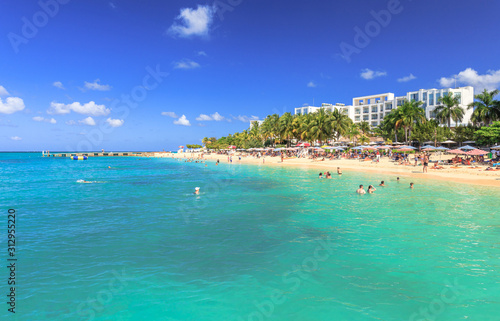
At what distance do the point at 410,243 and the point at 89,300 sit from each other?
9.45 metres

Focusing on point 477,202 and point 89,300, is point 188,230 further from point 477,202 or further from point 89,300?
point 477,202

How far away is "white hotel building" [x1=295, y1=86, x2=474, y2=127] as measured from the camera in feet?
262

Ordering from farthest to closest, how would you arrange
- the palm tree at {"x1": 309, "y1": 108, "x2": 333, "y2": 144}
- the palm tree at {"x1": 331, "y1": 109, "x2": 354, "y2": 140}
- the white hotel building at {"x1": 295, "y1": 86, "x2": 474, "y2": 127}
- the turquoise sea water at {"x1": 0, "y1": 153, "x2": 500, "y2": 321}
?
the white hotel building at {"x1": 295, "y1": 86, "x2": 474, "y2": 127} → the palm tree at {"x1": 309, "y1": 108, "x2": 333, "y2": 144} → the palm tree at {"x1": 331, "y1": 109, "x2": 354, "y2": 140} → the turquoise sea water at {"x1": 0, "y1": 153, "x2": 500, "y2": 321}

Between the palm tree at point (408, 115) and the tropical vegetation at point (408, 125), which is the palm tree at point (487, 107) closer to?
the tropical vegetation at point (408, 125)

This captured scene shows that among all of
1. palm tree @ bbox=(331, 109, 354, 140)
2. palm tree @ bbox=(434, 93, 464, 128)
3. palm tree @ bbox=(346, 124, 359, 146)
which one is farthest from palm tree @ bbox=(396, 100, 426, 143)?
palm tree @ bbox=(346, 124, 359, 146)

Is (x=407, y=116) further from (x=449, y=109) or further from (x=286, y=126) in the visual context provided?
(x=286, y=126)

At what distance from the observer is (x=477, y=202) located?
16.2m

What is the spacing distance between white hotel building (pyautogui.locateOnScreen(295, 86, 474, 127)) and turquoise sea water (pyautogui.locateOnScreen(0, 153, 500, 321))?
68286 millimetres

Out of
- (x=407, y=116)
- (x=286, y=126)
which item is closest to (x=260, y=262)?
(x=407, y=116)

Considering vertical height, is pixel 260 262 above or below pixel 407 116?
below

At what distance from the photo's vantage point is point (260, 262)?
834 cm

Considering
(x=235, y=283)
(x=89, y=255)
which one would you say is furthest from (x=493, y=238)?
(x=89, y=255)

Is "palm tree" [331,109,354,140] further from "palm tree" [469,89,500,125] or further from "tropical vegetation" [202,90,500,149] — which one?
"palm tree" [469,89,500,125]

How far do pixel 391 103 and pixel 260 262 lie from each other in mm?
95734
